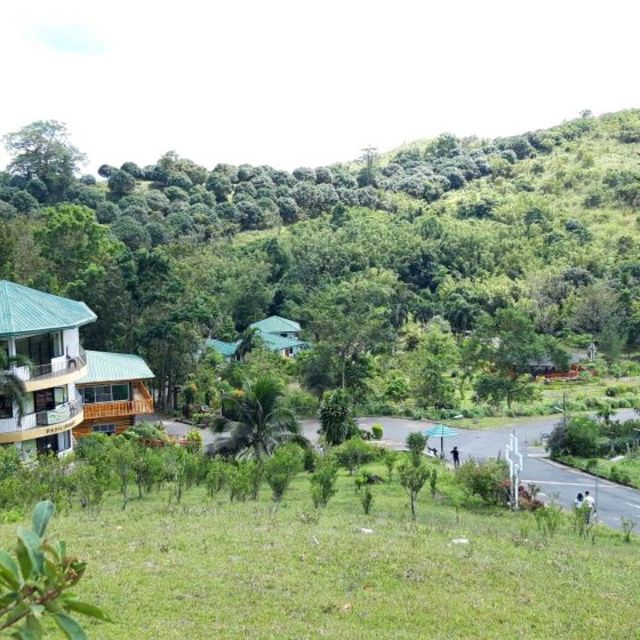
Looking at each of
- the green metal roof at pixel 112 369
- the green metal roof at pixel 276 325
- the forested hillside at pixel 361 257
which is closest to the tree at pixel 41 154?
the forested hillside at pixel 361 257

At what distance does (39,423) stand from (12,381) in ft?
7.66

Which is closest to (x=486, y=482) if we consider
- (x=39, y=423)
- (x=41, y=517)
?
(x=39, y=423)

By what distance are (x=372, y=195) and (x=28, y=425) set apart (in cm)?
6561

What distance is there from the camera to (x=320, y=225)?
7362cm

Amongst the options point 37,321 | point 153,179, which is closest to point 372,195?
point 153,179

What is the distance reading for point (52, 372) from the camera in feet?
76.6

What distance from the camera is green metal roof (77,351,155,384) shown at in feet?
94.4

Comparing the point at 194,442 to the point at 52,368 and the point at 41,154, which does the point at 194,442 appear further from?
the point at 41,154

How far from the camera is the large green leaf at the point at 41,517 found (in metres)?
2.78

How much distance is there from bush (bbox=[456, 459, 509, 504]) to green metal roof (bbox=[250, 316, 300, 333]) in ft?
113

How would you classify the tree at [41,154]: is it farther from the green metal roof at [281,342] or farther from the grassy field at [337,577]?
the grassy field at [337,577]

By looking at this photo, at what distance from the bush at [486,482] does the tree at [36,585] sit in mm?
16853

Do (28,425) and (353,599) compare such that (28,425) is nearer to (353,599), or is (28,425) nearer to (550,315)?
(353,599)

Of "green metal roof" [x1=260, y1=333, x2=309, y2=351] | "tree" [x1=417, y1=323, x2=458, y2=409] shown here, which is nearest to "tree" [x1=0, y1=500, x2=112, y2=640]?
"tree" [x1=417, y1=323, x2=458, y2=409]
